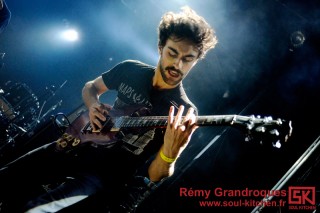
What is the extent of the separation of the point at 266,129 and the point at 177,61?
4.93 feet

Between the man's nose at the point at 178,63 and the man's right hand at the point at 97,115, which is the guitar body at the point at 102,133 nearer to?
the man's right hand at the point at 97,115

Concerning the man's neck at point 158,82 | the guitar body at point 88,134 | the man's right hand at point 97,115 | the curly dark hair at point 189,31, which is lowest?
the guitar body at point 88,134

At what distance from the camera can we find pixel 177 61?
2.92 m

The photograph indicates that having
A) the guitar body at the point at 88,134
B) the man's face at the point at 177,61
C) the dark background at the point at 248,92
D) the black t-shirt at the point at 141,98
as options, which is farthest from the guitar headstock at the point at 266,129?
the dark background at the point at 248,92

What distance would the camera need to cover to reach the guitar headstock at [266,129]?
5.28 ft

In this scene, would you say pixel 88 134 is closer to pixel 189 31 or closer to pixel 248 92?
pixel 189 31

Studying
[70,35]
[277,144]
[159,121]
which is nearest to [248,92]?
[159,121]

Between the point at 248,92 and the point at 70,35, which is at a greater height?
the point at 70,35

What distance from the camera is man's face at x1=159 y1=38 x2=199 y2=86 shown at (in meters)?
2.90

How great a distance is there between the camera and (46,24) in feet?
31.0

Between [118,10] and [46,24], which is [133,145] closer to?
[118,10]

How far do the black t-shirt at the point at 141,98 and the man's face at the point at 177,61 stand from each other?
0.15 meters

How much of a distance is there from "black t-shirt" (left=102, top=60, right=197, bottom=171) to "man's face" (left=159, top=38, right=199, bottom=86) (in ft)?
0.49

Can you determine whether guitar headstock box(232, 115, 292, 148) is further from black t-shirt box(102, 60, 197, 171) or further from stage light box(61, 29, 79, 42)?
stage light box(61, 29, 79, 42)
